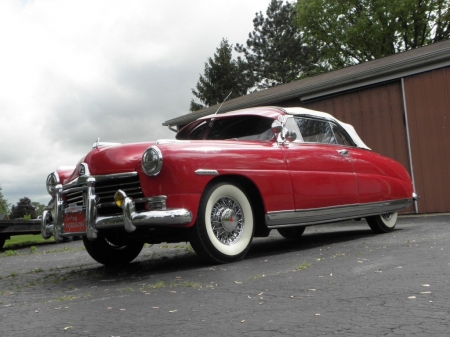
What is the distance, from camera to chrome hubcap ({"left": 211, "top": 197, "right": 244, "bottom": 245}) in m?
6.54

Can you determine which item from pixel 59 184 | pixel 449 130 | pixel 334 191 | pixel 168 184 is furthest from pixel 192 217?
pixel 449 130

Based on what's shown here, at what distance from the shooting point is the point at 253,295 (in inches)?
181

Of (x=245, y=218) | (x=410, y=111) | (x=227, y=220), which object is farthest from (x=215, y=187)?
(x=410, y=111)

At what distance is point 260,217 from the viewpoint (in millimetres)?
7031

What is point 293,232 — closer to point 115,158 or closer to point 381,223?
point 381,223

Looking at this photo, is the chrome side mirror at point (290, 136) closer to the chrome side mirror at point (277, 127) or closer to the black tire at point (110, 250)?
the chrome side mirror at point (277, 127)

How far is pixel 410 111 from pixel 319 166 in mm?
7356

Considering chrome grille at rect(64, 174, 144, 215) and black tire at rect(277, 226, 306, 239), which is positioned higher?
chrome grille at rect(64, 174, 144, 215)

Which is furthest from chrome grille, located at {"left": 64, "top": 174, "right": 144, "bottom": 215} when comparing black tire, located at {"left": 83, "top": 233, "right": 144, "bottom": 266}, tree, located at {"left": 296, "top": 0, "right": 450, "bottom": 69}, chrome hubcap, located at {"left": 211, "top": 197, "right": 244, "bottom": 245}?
tree, located at {"left": 296, "top": 0, "right": 450, "bottom": 69}

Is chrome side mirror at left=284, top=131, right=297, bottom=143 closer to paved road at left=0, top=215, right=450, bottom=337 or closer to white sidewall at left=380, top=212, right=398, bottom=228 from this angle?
paved road at left=0, top=215, right=450, bottom=337

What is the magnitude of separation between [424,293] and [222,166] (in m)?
2.77

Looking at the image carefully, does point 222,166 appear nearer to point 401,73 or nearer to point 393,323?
point 393,323

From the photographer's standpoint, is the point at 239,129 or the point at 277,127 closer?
the point at 277,127

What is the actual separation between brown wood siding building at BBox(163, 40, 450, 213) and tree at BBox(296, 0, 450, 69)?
23.0 m
